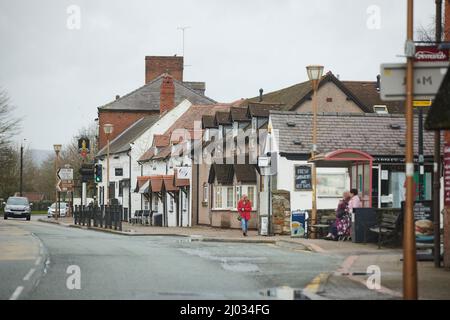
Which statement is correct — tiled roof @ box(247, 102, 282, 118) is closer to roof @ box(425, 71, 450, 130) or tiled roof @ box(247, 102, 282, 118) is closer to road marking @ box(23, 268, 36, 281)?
road marking @ box(23, 268, 36, 281)

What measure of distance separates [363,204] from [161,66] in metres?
59.3

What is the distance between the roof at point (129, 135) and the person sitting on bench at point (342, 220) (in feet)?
146

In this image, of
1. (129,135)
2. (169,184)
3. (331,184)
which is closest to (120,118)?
(129,135)

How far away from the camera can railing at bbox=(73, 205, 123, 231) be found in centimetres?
4172

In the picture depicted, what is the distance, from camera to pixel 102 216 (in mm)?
45031

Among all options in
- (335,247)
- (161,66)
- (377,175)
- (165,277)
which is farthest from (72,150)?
(165,277)

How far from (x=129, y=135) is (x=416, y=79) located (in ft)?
225

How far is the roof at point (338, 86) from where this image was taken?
1948 inches

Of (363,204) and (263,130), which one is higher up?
(263,130)

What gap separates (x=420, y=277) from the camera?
52.2 ft

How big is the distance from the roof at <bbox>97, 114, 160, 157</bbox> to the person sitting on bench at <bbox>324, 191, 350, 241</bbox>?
1748 inches

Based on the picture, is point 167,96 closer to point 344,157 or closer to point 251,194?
point 251,194

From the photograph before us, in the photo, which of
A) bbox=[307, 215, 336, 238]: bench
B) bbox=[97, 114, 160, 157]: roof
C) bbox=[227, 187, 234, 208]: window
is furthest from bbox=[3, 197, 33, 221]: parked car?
bbox=[307, 215, 336, 238]: bench

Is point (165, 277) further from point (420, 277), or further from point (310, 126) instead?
point (310, 126)
